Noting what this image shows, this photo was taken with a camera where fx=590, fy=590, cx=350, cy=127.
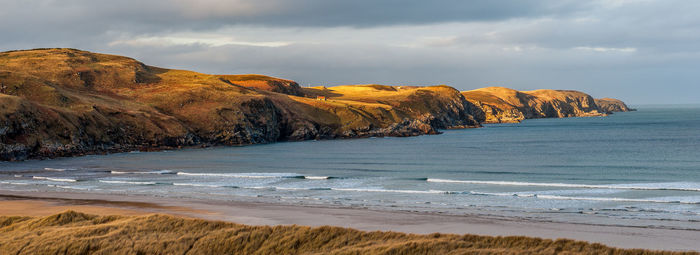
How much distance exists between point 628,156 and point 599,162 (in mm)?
8706

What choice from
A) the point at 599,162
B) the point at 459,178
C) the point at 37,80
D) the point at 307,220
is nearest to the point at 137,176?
the point at 459,178

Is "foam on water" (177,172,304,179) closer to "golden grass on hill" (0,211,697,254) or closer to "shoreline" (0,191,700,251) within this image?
"shoreline" (0,191,700,251)

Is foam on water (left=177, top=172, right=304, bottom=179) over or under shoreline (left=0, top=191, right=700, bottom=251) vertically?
under

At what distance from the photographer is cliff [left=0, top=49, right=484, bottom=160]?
246 ft

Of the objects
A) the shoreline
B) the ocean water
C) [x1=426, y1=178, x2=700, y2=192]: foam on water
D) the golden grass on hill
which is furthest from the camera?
[x1=426, y1=178, x2=700, y2=192]: foam on water

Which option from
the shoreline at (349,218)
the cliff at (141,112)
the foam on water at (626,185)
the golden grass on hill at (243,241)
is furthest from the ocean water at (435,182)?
the golden grass on hill at (243,241)

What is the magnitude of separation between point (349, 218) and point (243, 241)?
10.5 meters

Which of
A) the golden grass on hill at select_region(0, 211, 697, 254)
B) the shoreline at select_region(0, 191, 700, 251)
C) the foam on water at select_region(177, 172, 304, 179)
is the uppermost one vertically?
the golden grass on hill at select_region(0, 211, 697, 254)

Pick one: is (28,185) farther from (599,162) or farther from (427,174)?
(599,162)

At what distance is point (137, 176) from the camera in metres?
47.0

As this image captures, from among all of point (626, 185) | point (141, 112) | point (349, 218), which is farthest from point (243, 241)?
point (141, 112)

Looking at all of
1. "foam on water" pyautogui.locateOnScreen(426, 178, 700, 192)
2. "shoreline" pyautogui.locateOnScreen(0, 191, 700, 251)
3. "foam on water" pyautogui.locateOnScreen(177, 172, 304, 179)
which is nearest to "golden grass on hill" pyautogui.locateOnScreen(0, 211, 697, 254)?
"shoreline" pyautogui.locateOnScreen(0, 191, 700, 251)

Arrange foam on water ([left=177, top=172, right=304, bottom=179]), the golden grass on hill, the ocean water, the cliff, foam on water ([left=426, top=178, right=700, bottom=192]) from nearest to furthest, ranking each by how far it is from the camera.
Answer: the golden grass on hill < the ocean water < foam on water ([left=426, top=178, right=700, bottom=192]) < foam on water ([left=177, top=172, right=304, bottom=179]) < the cliff

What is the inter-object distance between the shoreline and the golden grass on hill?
6610mm
